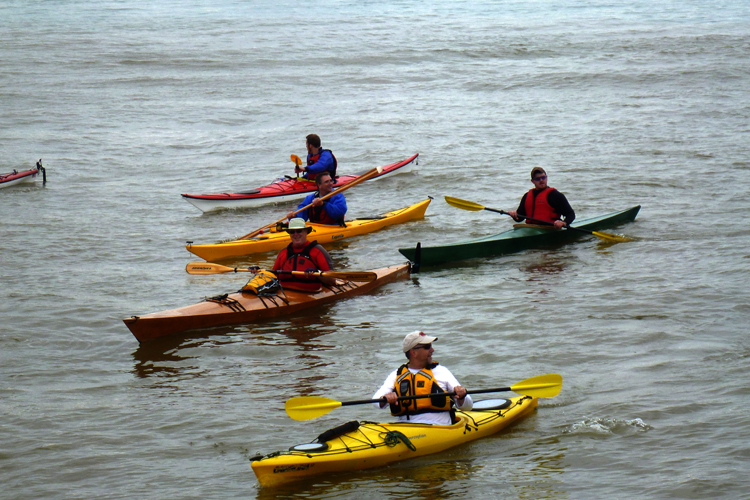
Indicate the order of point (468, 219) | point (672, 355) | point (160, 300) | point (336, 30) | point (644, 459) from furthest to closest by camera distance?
point (336, 30) < point (468, 219) < point (160, 300) < point (672, 355) < point (644, 459)

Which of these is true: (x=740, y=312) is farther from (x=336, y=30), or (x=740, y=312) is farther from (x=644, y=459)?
(x=336, y=30)

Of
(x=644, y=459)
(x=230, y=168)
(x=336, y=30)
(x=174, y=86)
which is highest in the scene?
(x=336, y=30)

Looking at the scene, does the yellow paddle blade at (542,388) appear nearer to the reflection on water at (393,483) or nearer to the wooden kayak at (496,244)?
the reflection on water at (393,483)

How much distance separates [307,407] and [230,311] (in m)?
2.82

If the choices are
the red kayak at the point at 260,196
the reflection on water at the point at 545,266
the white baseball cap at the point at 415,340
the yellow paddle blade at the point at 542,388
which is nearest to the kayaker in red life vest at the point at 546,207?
the reflection on water at the point at 545,266

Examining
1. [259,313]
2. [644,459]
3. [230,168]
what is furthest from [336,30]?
[644,459]

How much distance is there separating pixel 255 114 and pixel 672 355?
17281mm

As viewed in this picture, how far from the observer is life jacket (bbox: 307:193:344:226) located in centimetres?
1124

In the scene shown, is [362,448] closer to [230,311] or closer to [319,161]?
[230,311]

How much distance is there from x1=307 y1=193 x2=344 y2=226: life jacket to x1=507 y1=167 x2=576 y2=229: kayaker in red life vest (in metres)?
2.48

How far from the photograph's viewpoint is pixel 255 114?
75.3 feet

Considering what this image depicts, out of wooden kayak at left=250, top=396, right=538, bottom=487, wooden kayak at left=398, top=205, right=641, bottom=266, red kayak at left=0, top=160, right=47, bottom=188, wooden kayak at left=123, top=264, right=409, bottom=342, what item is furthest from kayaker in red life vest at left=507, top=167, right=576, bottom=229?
red kayak at left=0, top=160, right=47, bottom=188

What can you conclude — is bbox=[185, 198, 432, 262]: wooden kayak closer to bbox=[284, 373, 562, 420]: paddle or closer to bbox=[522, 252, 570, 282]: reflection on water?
bbox=[522, 252, 570, 282]: reflection on water

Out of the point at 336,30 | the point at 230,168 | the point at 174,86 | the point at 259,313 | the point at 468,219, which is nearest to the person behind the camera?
the point at 259,313
